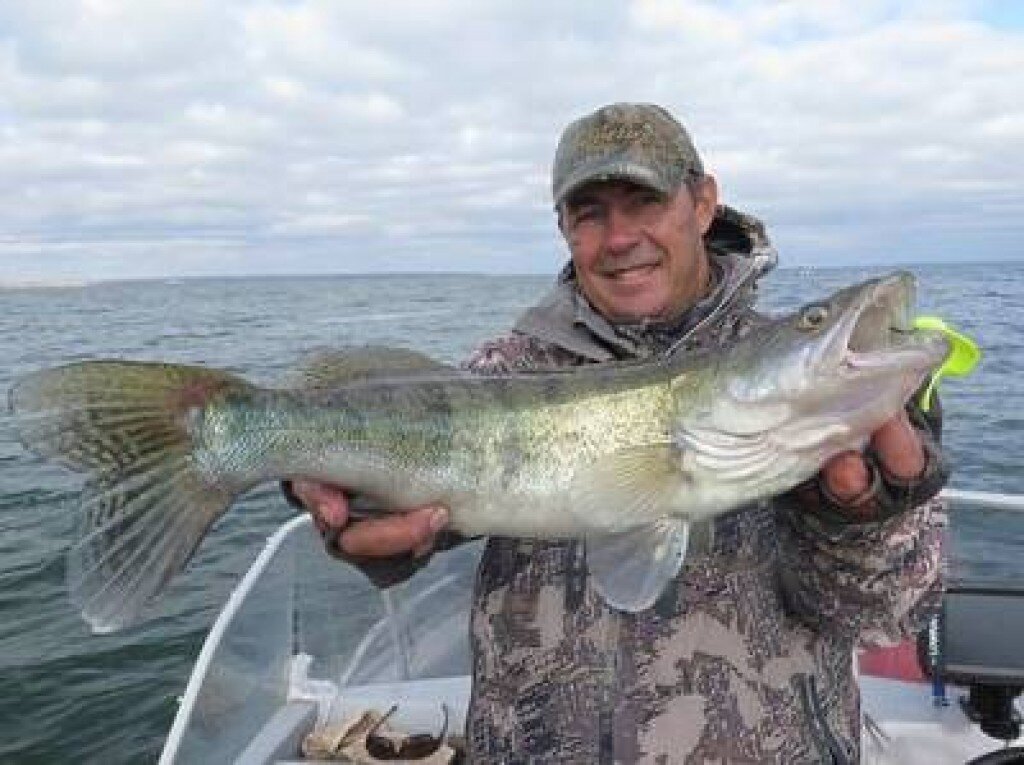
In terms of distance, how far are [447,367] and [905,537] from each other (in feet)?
4.63

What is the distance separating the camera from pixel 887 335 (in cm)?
290

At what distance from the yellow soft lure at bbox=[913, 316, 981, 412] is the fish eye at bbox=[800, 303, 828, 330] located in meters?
0.23

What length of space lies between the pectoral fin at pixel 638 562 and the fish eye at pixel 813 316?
2.09 feet

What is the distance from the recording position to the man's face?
3.63 metres

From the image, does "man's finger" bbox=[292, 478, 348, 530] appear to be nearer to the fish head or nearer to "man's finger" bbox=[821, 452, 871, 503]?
the fish head

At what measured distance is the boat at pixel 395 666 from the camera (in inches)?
189

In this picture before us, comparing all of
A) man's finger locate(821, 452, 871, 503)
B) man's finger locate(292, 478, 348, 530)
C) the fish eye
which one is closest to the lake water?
man's finger locate(292, 478, 348, 530)

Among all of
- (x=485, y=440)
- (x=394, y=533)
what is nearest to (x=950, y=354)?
(x=485, y=440)

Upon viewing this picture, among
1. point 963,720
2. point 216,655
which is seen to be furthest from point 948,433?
point 216,655

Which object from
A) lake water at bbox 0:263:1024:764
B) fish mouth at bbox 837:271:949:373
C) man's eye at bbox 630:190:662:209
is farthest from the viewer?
lake water at bbox 0:263:1024:764

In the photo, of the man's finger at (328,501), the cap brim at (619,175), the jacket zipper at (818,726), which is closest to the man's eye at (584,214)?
the cap brim at (619,175)

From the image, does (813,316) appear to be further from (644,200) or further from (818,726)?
(818,726)

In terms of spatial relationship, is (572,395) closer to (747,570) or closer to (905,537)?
(747,570)

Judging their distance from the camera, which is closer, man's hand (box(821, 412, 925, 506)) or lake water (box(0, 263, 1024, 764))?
man's hand (box(821, 412, 925, 506))
